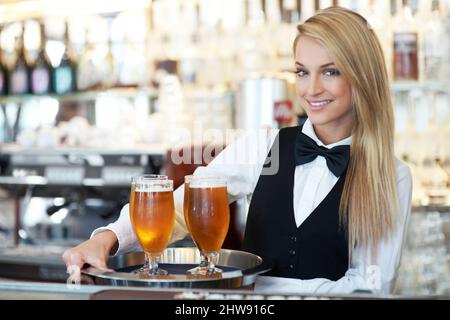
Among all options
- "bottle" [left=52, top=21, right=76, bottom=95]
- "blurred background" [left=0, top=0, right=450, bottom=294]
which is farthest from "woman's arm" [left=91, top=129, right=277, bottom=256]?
"bottle" [left=52, top=21, right=76, bottom=95]

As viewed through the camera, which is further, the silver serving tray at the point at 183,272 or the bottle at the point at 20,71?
the bottle at the point at 20,71

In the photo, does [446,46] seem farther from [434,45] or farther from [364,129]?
[364,129]

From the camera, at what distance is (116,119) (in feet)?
14.8

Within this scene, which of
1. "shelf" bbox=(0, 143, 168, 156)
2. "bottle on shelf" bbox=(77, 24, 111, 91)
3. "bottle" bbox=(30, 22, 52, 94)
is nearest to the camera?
"shelf" bbox=(0, 143, 168, 156)

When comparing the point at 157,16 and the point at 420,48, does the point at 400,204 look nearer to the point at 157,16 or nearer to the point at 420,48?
the point at 420,48

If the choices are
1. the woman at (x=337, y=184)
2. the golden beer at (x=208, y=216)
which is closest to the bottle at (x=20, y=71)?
the woman at (x=337, y=184)

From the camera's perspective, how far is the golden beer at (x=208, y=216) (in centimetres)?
123

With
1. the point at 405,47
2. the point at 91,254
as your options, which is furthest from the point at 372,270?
the point at 405,47

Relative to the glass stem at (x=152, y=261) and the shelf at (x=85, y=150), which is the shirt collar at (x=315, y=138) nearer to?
the glass stem at (x=152, y=261)

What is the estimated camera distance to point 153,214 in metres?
1.21

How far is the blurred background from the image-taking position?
11.6 feet

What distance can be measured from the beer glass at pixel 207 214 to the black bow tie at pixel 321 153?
360 millimetres

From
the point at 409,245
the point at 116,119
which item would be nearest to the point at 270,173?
the point at 409,245

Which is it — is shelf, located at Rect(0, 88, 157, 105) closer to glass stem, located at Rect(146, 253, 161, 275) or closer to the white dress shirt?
the white dress shirt
